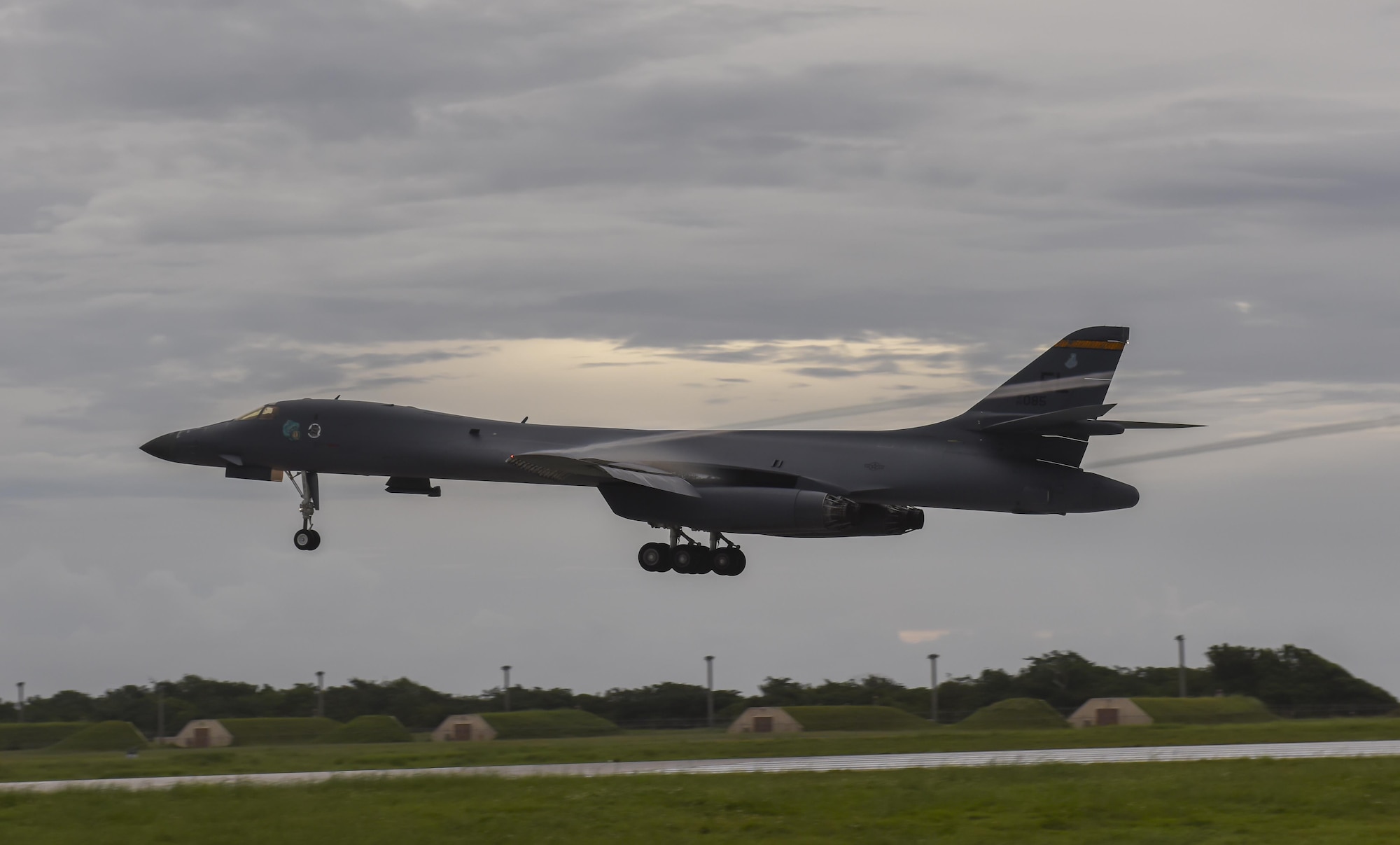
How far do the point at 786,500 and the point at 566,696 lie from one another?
41875 mm

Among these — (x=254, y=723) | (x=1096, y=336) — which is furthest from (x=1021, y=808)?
(x=254, y=723)

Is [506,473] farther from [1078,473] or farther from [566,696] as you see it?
[566,696]

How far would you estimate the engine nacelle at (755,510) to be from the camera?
32.4 m

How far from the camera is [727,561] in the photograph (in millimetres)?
36156

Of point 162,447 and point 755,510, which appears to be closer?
point 755,510

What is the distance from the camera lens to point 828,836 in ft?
61.9

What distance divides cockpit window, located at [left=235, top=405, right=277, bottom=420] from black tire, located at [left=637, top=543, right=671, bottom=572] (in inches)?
393

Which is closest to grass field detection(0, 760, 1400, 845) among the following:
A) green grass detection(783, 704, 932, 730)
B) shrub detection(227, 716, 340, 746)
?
shrub detection(227, 716, 340, 746)

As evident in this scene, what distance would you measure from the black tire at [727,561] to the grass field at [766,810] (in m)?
11.5

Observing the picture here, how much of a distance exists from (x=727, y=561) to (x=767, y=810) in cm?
1561

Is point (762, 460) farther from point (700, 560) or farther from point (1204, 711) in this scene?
point (1204, 711)

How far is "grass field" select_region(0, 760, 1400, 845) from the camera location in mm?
18859

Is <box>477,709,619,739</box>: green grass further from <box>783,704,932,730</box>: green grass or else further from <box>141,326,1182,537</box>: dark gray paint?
<box>141,326,1182,537</box>: dark gray paint

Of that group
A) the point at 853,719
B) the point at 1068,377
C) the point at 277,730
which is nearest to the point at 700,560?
the point at 1068,377
